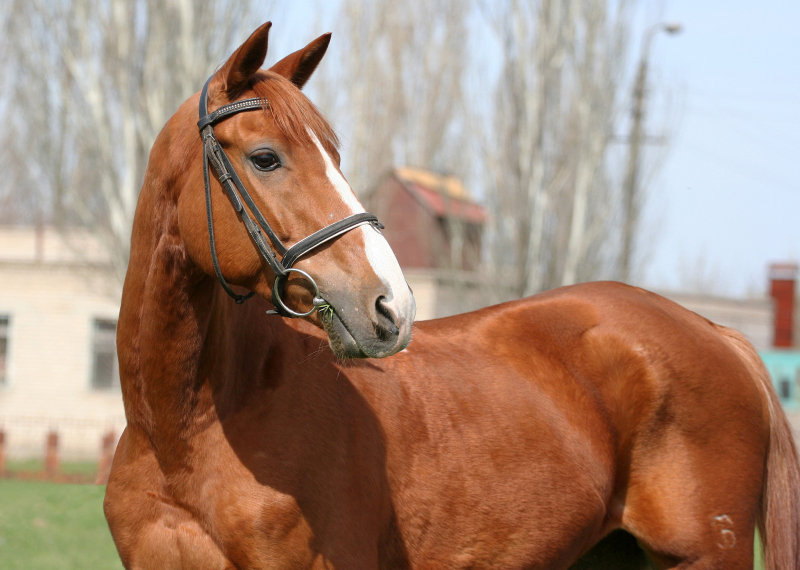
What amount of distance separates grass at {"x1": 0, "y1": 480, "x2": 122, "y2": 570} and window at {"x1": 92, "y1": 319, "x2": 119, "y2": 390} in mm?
9427

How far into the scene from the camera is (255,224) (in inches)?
97.7

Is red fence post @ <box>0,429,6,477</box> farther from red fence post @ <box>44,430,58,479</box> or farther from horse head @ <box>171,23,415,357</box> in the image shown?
horse head @ <box>171,23,415,357</box>

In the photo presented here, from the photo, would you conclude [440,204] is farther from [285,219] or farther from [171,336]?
[285,219]

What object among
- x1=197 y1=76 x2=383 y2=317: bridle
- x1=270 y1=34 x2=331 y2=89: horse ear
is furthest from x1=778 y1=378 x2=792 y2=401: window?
x1=197 y1=76 x2=383 y2=317: bridle

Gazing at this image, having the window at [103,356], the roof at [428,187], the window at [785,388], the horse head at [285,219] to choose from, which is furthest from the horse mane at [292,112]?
the roof at [428,187]

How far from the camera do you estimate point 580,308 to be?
147 inches

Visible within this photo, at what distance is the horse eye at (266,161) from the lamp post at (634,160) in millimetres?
14130

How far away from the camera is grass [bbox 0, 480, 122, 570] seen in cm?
674

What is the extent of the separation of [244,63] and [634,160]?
50.5ft

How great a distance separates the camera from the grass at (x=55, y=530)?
6.74 meters

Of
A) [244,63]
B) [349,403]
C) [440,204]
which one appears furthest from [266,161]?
[440,204]

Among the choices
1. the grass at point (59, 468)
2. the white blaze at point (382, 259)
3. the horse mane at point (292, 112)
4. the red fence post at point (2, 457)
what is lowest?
the grass at point (59, 468)

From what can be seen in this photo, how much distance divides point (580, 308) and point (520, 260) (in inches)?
446

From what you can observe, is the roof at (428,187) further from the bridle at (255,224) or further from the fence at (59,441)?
the bridle at (255,224)
